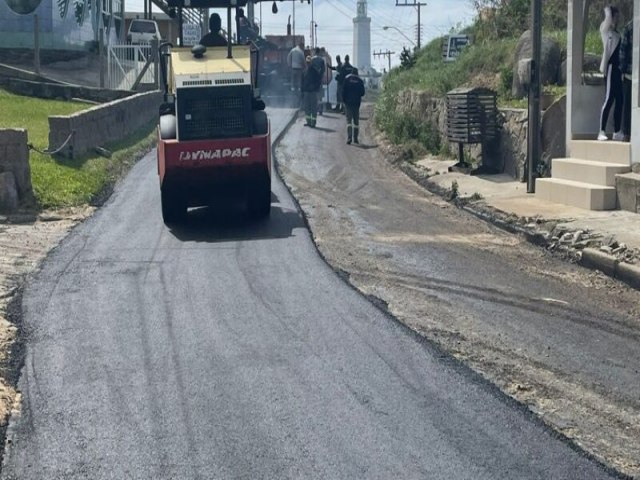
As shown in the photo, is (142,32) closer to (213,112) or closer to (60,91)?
(60,91)

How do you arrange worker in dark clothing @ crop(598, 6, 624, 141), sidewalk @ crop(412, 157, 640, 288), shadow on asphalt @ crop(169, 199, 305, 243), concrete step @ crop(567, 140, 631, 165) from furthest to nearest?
worker in dark clothing @ crop(598, 6, 624, 141) → concrete step @ crop(567, 140, 631, 165) → shadow on asphalt @ crop(169, 199, 305, 243) → sidewalk @ crop(412, 157, 640, 288)

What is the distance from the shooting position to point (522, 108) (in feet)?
58.3

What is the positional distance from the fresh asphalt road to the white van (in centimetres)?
3735

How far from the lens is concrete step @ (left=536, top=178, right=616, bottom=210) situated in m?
13.6

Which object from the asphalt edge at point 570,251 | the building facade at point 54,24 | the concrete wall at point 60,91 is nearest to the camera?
the asphalt edge at point 570,251

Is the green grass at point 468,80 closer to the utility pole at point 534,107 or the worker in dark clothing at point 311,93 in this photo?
the worker in dark clothing at point 311,93

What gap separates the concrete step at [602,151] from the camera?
46.2 feet

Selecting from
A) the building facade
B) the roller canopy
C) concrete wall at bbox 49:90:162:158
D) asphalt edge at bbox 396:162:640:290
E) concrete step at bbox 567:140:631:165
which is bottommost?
asphalt edge at bbox 396:162:640:290

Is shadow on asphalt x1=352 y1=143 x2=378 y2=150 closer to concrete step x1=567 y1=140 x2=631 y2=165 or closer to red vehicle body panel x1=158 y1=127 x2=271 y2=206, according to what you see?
concrete step x1=567 y1=140 x2=631 y2=165

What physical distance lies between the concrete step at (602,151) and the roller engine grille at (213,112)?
16.1 ft

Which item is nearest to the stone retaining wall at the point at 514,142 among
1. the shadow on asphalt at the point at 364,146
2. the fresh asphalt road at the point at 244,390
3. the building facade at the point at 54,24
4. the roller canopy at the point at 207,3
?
the shadow on asphalt at the point at 364,146

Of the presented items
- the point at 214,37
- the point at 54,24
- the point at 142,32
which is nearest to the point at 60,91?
the point at 54,24

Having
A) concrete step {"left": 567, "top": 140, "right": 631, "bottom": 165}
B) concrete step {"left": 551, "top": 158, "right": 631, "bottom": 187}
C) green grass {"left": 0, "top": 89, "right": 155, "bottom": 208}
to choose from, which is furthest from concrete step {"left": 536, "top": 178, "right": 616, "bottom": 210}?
green grass {"left": 0, "top": 89, "right": 155, "bottom": 208}

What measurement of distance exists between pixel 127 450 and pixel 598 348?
3.74 m
